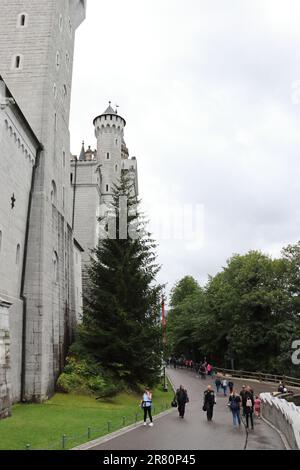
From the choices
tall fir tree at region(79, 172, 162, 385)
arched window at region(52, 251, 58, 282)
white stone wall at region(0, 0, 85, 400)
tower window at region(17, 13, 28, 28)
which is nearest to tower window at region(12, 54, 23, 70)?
white stone wall at region(0, 0, 85, 400)

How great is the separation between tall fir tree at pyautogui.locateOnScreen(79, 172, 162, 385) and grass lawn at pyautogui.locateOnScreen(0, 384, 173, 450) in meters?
1.91

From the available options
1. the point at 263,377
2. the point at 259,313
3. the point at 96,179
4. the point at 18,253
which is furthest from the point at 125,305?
the point at 96,179

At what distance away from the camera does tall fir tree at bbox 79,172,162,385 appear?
77.0 feet

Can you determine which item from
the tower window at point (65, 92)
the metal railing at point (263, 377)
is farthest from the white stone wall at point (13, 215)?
the metal railing at point (263, 377)

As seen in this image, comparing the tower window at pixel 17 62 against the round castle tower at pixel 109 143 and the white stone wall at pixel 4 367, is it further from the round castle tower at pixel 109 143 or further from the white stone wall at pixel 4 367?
the round castle tower at pixel 109 143

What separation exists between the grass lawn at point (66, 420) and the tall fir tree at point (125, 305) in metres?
1.91

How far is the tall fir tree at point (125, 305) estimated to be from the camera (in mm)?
23484

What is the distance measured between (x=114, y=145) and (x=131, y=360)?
36.4 metres

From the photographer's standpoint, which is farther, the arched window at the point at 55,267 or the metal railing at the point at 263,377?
the metal railing at the point at 263,377

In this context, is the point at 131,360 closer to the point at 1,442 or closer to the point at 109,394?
the point at 109,394

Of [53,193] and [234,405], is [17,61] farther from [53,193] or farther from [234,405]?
[234,405]

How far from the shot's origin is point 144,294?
25.6 metres

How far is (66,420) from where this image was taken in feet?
50.6

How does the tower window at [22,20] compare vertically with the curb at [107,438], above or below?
above
